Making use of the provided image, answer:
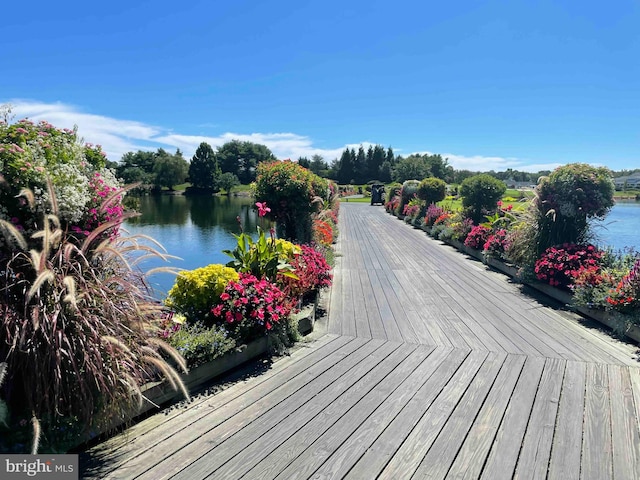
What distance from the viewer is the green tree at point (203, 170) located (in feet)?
221

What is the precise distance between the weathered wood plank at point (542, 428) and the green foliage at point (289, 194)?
416 cm

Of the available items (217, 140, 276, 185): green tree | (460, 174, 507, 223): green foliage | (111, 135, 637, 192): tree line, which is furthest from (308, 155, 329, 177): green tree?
(460, 174, 507, 223): green foliage

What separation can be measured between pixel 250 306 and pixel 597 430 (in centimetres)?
269

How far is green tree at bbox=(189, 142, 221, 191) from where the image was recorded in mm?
67500

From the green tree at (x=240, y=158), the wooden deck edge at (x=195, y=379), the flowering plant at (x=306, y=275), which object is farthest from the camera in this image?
the green tree at (x=240, y=158)

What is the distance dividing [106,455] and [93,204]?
57.2 inches

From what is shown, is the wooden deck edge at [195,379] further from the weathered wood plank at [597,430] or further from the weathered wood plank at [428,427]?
the weathered wood plank at [597,430]

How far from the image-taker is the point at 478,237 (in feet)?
29.1

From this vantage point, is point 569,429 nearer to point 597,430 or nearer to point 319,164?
point 597,430

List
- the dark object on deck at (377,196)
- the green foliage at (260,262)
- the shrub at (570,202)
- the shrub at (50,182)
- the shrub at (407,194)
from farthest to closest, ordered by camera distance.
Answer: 1. the dark object on deck at (377,196)
2. the shrub at (407,194)
3. the shrub at (570,202)
4. the green foliage at (260,262)
5. the shrub at (50,182)

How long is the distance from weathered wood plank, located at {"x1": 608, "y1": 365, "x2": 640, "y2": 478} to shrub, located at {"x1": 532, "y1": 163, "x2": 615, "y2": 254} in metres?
3.31

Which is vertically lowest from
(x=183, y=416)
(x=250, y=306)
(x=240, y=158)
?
(x=183, y=416)

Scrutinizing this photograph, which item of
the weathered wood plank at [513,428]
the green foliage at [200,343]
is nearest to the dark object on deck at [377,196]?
the weathered wood plank at [513,428]

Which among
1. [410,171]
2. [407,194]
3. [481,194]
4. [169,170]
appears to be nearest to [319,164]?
[410,171]
